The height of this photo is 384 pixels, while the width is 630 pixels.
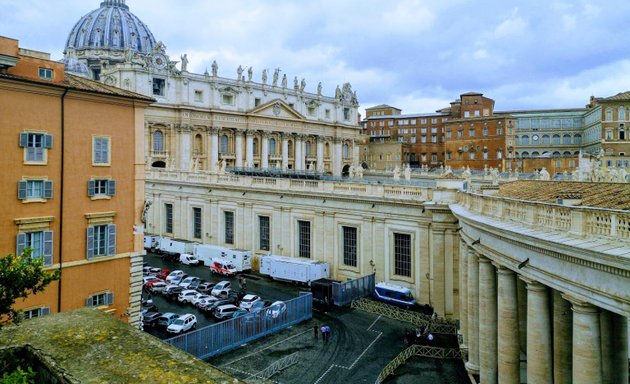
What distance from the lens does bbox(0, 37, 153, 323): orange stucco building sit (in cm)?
2022

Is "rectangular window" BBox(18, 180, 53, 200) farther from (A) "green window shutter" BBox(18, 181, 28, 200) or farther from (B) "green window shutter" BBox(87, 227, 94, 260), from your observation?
(B) "green window shutter" BBox(87, 227, 94, 260)

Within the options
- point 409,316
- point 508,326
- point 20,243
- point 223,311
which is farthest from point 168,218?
point 508,326

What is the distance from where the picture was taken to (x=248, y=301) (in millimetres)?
31109

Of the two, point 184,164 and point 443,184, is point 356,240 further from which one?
point 184,164

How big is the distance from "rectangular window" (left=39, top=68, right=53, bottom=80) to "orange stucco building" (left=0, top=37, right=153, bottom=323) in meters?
0.04

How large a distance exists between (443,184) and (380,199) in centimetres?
568

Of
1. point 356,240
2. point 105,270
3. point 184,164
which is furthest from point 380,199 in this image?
point 184,164

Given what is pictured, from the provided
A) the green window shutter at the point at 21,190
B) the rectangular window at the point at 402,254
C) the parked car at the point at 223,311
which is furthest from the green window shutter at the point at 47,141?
the rectangular window at the point at 402,254

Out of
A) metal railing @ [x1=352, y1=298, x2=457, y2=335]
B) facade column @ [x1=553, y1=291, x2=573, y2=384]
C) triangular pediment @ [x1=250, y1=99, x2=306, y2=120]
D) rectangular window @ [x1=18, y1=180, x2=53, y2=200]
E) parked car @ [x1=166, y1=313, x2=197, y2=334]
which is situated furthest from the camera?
triangular pediment @ [x1=250, y1=99, x2=306, y2=120]

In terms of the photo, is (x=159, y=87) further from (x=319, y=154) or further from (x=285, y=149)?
(x=319, y=154)

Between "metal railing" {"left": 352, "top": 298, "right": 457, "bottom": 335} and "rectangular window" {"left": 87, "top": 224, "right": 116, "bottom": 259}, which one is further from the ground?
"rectangular window" {"left": 87, "top": 224, "right": 116, "bottom": 259}

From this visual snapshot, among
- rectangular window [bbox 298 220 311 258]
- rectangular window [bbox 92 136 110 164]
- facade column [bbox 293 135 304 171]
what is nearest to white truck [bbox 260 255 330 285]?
rectangular window [bbox 298 220 311 258]

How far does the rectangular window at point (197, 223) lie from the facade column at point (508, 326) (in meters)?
36.7

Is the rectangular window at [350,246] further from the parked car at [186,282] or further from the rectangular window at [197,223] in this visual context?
the rectangular window at [197,223]
